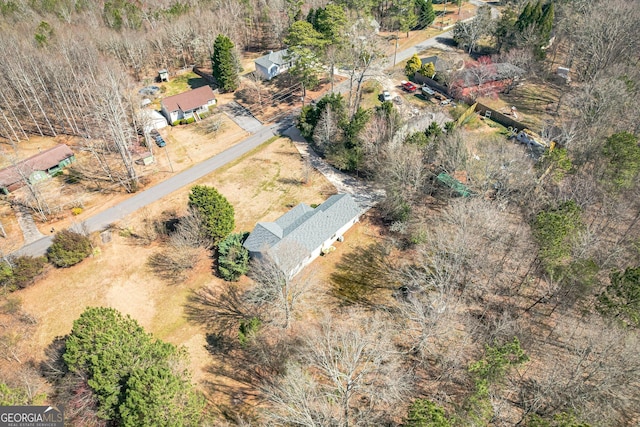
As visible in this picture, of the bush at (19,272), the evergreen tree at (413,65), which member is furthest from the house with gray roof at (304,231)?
the evergreen tree at (413,65)

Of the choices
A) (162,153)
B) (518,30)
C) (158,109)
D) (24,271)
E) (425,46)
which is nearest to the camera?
(24,271)

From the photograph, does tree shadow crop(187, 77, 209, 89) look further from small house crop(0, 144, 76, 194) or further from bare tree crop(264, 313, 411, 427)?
bare tree crop(264, 313, 411, 427)

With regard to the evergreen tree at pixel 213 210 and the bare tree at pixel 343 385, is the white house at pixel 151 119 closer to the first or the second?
the evergreen tree at pixel 213 210

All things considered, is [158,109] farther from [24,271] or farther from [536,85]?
[536,85]

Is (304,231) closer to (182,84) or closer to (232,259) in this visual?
(232,259)

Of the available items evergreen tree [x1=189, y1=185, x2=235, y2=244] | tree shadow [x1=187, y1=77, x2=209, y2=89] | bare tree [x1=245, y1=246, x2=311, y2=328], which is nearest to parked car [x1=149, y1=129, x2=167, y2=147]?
tree shadow [x1=187, y1=77, x2=209, y2=89]

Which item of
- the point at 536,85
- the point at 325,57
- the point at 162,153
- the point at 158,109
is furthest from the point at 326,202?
the point at 536,85
